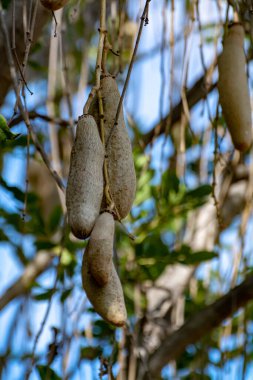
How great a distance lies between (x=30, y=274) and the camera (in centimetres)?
169

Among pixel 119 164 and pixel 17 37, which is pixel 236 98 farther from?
pixel 17 37

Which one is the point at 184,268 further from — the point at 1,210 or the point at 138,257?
the point at 1,210

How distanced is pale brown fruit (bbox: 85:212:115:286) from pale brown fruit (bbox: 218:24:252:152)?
0.20 meters

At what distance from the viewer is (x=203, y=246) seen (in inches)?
64.2

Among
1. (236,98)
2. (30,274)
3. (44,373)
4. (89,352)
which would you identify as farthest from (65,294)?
(236,98)

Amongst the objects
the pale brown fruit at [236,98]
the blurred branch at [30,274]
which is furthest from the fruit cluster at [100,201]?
the blurred branch at [30,274]

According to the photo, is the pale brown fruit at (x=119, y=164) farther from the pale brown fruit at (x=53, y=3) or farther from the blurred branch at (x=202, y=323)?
the blurred branch at (x=202, y=323)

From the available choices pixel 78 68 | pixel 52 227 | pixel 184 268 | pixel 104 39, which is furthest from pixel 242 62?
pixel 78 68

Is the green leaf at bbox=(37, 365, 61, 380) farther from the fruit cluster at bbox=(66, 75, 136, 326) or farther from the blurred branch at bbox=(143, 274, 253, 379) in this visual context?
the fruit cluster at bbox=(66, 75, 136, 326)

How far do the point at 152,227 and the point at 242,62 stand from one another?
0.74m

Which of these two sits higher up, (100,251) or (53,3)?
(53,3)

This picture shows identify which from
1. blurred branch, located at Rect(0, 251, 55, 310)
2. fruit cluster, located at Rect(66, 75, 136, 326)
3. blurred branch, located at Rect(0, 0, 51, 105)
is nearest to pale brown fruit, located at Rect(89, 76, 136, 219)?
fruit cluster, located at Rect(66, 75, 136, 326)

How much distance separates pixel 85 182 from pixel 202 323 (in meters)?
0.80

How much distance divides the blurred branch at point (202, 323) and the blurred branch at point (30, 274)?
31cm
